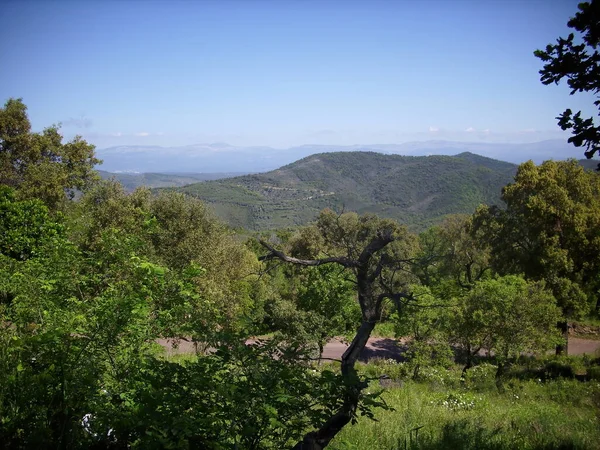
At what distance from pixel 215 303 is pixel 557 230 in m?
18.2

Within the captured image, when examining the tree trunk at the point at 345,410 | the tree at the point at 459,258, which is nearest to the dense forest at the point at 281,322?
the tree trunk at the point at 345,410

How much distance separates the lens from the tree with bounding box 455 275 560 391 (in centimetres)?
1595

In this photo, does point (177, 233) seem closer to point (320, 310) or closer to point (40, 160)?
point (320, 310)

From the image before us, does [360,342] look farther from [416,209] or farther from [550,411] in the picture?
[416,209]

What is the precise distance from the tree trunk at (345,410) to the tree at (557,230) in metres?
19.2

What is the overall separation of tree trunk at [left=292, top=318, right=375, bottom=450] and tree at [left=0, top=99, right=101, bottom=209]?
18859 mm

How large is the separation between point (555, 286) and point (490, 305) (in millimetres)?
6715

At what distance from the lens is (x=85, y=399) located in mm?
4840

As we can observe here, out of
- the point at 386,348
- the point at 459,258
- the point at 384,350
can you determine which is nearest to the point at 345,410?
the point at 384,350

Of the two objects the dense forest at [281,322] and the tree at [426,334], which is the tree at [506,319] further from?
the tree at [426,334]

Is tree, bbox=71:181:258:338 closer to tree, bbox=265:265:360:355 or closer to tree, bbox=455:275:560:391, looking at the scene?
tree, bbox=265:265:360:355

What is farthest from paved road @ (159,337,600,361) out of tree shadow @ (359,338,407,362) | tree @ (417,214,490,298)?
tree @ (417,214,490,298)

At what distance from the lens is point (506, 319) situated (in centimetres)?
1598

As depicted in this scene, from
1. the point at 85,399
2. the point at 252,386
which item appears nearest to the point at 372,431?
the point at 252,386
